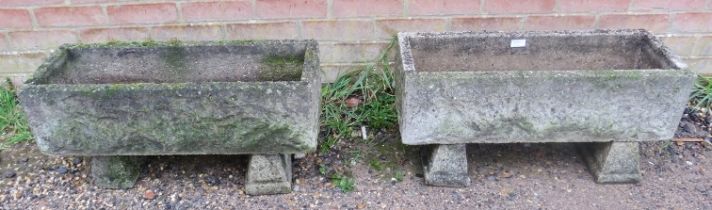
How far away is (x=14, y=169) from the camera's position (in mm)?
2670

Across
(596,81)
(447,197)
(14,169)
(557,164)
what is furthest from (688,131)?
(14,169)

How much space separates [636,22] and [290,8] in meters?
1.76

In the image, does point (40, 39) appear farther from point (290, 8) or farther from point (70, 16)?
point (290, 8)

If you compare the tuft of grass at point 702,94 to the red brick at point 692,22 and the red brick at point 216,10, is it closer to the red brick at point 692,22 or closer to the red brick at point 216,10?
the red brick at point 692,22

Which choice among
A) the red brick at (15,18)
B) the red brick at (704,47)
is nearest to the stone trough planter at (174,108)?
the red brick at (15,18)

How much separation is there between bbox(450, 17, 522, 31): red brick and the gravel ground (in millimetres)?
621

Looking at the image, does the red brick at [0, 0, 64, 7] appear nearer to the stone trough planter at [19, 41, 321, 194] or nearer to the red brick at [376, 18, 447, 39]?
the stone trough planter at [19, 41, 321, 194]

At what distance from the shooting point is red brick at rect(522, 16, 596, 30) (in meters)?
2.91

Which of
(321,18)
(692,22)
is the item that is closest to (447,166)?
(321,18)

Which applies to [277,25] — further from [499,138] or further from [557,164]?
[557,164]

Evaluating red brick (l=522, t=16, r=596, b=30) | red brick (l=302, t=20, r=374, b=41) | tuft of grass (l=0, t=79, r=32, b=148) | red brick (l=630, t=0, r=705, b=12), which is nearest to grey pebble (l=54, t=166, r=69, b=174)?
tuft of grass (l=0, t=79, r=32, b=148)

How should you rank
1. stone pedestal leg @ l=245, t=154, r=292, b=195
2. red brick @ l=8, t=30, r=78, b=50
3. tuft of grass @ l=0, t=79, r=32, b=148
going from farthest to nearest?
1. red brick @ l=8, t=30, r=78, b=50
2. tuft of grass @ l=0, t=79, r=32, b=148
3. stone pedestal leg @ l=245, t=154, r=292, b=195

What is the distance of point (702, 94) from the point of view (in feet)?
10.2

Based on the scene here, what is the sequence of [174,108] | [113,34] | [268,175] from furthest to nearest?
[113,34]
[268,175]
[174,108]
